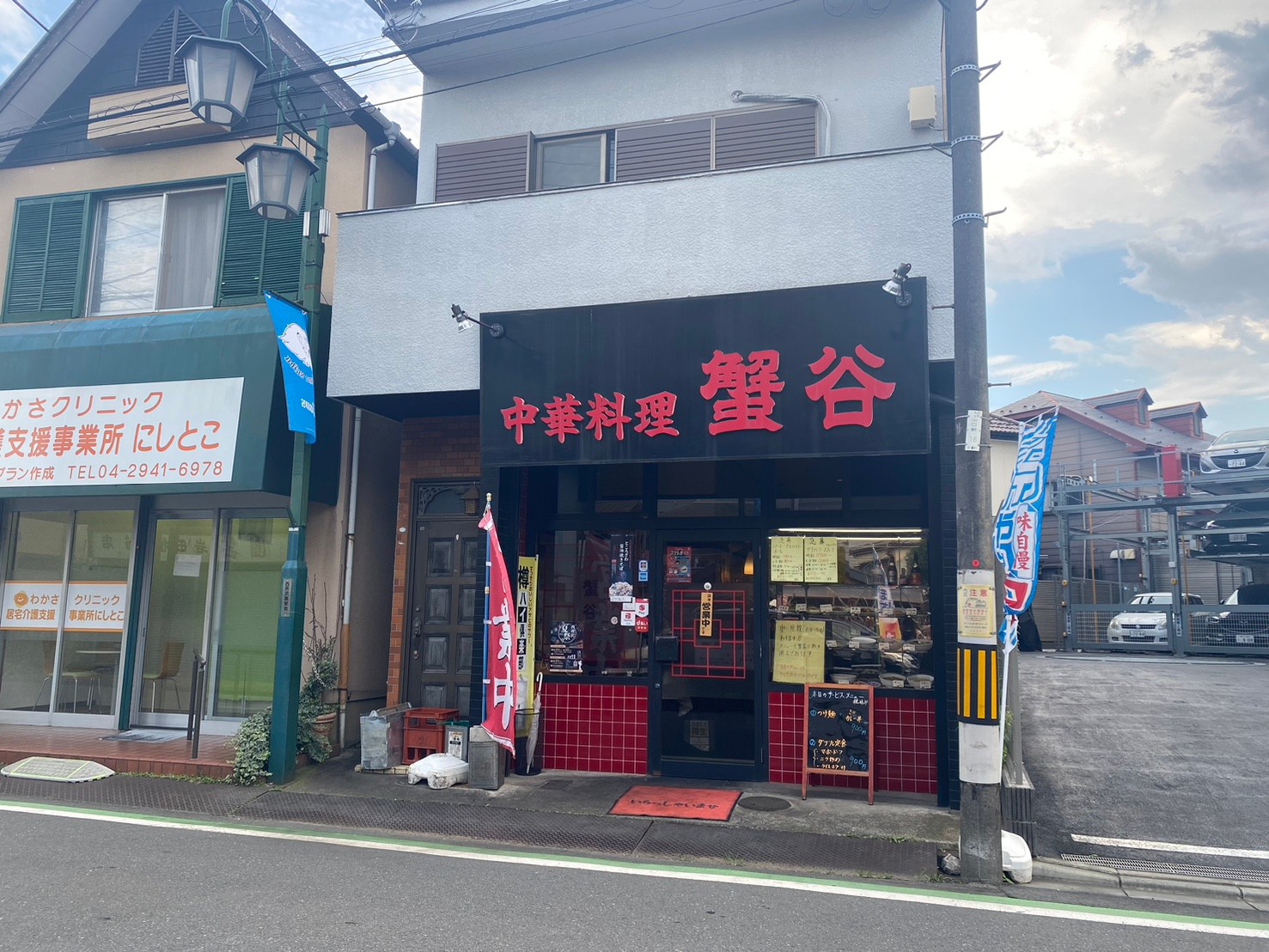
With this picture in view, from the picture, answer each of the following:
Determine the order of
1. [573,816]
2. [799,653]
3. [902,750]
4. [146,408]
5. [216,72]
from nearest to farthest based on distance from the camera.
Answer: [573,816] < [902,750] < [216,72] < [799,653] < [146,408]

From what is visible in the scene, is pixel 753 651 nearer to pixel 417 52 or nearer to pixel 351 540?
pixel 351 540

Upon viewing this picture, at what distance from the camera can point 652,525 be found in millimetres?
8797

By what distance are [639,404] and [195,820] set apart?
490 cm

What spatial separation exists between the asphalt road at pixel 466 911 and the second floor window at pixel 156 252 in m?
6.45

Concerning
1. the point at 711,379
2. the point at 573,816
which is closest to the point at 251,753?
the point at 573,816

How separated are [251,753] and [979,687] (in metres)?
6.28

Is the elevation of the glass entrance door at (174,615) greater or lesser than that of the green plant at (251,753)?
greater

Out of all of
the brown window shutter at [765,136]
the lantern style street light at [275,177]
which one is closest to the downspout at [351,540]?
the lantern style street light at [275,177]

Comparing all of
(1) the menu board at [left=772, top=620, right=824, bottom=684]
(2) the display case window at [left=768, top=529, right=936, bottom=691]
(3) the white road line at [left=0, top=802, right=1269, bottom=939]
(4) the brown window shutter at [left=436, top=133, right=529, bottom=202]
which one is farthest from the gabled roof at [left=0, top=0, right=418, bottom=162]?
(3) the white road line at [left=0, top=802, right=1269, bottom=939]

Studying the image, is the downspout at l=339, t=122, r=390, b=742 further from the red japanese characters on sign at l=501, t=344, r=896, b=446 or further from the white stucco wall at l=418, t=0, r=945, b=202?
the red japanese characters on sign at l=501, t=344, r=896, b=446

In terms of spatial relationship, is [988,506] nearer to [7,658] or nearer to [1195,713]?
[1195,713]

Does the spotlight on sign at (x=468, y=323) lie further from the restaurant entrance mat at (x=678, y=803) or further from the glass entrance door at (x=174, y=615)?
the restaurant entrance mat at (x=678, y=803)

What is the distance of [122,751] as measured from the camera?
8.95 m

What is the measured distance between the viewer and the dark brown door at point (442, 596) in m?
9.90
